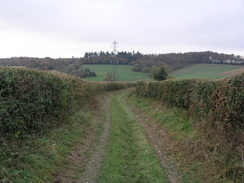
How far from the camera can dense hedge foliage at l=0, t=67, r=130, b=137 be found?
21.2 ft

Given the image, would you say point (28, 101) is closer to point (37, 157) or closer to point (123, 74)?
point (37, 157)

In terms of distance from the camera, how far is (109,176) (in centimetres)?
619

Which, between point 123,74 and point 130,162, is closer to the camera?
point 130,162

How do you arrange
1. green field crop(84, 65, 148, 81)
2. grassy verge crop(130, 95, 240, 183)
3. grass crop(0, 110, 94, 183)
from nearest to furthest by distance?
grass crop(0, 110, 94, 183), grassy verge crop(130, 95, 240, 183), green field crop(84, 65, 148, 81)

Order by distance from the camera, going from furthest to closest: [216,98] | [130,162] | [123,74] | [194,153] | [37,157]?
1. [123,74]
2. [216,98]
3. [194,153]
4. [130,162]
5. [37,157]

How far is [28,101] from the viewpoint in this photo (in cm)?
761

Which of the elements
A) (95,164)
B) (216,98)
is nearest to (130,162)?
(95,164)

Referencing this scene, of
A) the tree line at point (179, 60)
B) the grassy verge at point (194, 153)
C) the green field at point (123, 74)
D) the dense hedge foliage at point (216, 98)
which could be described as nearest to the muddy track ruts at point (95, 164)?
the grassy verge at point (194, 153)

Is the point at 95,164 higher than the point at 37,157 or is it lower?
lower

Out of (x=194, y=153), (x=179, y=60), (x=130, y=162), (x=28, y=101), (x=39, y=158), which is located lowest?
(x=130, y=162)

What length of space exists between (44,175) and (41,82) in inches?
181

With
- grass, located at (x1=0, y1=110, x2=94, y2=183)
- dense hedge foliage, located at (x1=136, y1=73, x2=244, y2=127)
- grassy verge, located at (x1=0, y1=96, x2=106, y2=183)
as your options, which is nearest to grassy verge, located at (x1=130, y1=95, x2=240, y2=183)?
dense hedge foliage, located at (x1=136, y1=73, x2=244, y2=127)

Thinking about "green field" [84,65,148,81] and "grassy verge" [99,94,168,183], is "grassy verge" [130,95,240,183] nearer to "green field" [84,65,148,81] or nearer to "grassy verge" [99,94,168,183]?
"grassy verge" [99,94,168,183]

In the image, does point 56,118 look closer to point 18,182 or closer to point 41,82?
point 41,82
